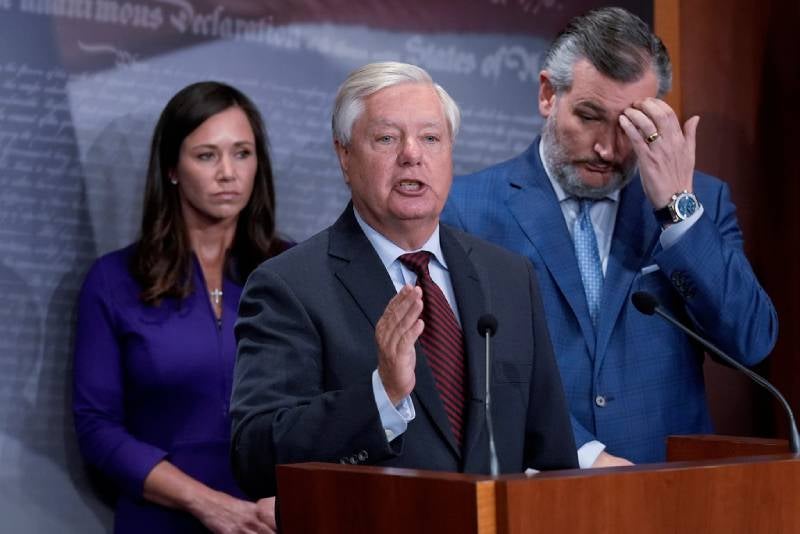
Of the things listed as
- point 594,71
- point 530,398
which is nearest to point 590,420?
point 530,398

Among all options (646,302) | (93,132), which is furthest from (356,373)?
(93,132)

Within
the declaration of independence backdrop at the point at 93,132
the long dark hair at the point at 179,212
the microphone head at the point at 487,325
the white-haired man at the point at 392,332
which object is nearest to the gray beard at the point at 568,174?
the white-haired man at the point at 392,332

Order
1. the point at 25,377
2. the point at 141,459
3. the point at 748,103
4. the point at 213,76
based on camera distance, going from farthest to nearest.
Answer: the point at 748,103 < the point at 213,76 < the point at 25,377 < the point at 141,459

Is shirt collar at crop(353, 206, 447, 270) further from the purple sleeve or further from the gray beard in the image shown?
the purple sleeve

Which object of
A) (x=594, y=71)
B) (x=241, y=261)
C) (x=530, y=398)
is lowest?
(x=530, y=398)

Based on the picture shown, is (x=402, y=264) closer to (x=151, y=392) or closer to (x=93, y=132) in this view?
(x=151, y=392)

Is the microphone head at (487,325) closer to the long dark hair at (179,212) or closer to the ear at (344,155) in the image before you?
the ear at (344,155)

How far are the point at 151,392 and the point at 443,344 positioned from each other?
4.36 ft

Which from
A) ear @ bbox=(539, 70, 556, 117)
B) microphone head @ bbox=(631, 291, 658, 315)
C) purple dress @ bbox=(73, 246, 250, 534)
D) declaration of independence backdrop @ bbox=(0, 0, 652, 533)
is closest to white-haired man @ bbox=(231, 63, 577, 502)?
microphone head @ bbox=(631, 291, 658, 315)

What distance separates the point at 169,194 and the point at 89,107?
1.26ft

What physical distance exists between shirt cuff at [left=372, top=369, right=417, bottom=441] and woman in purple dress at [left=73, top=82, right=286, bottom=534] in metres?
1.30

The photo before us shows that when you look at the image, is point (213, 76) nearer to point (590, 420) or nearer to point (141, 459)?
point (141, 459)

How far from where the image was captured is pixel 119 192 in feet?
12.9

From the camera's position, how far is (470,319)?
2.49 m
